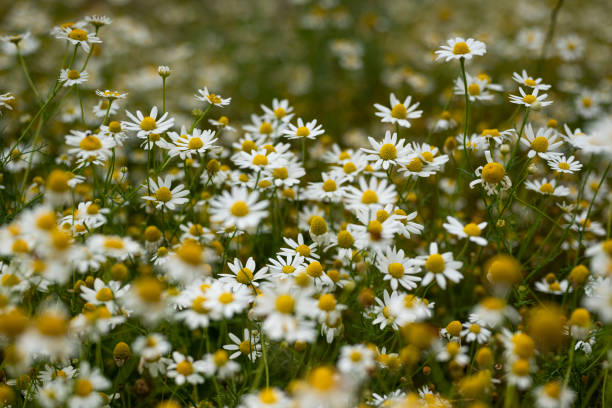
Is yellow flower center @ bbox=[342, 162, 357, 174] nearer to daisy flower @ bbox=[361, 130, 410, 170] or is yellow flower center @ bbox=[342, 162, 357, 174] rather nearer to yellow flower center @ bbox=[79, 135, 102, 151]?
daisy flower @ bbox=[361, 130, 410, 170]

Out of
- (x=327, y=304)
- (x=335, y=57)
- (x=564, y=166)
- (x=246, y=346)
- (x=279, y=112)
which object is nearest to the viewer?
(x=327, y=304)

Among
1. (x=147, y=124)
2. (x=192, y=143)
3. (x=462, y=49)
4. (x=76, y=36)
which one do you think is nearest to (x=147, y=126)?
(x=147, y=124)

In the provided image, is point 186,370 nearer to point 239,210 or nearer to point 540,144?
point 239,210

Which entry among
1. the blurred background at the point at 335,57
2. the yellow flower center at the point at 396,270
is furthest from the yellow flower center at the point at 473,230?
the blurred background at the point at 335,57

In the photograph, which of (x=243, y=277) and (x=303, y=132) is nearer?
(x=243, y=277)

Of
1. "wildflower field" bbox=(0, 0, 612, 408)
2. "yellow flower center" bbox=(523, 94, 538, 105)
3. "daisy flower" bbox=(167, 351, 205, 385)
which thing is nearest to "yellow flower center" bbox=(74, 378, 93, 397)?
"wildflower field" bbox=(0, 0, 612, 408)

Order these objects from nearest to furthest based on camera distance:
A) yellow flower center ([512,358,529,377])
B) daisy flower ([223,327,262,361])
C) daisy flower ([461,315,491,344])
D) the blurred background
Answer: yellow flower center ([512,358,529,377]) → daisy flower ([223,327,262,361]) → daisy flower ([461,315,491,344]) → the blurred background

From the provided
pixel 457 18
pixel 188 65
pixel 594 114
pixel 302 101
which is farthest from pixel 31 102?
pixel 457 18
